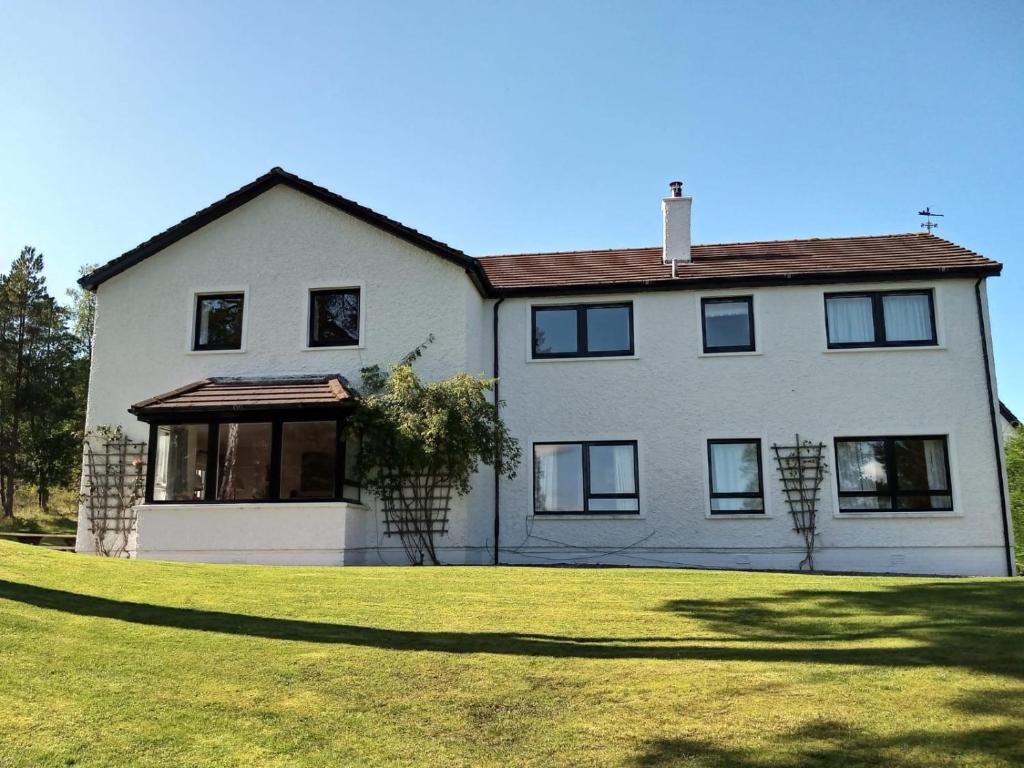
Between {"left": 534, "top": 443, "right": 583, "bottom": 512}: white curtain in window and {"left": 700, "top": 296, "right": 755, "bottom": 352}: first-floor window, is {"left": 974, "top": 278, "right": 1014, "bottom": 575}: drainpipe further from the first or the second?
{"left": 534, "top": 443, "right": 583, "bottom": 512}: white curtain in window

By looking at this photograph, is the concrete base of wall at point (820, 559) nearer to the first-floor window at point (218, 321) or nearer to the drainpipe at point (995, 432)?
the drainpipe at point (995, 432)

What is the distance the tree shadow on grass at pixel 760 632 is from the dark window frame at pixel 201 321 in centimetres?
1005

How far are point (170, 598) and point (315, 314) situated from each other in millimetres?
10315

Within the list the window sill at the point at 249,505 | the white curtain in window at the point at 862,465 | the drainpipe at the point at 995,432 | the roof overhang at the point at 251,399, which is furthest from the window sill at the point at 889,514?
the roof overhang at the point at 251,399

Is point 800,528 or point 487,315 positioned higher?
point 487,315

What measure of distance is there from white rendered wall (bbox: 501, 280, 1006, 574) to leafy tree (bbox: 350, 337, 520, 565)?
6.23 ft

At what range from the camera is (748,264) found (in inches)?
781

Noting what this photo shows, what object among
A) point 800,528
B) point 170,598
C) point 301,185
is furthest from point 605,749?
point 301,185

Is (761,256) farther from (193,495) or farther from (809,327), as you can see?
(193,495)

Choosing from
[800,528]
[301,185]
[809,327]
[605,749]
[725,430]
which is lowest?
[605,749]

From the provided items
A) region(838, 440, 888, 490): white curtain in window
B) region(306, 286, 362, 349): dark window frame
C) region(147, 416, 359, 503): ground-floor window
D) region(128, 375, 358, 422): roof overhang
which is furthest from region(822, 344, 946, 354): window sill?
region(147, 416, 359, 503): ground-floor window

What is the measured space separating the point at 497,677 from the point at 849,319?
14.6 m

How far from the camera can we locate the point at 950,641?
25.5ft

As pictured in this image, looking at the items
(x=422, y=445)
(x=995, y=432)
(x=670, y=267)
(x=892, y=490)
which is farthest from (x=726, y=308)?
(x=422, y=445)
